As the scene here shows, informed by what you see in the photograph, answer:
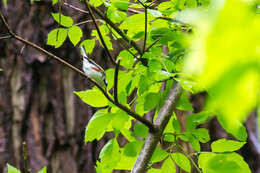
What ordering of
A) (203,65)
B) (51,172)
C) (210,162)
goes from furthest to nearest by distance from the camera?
(51,172) → (210,162) → (203,65)

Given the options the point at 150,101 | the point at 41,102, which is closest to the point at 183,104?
the point at 150,101

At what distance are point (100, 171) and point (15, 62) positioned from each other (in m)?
1.08

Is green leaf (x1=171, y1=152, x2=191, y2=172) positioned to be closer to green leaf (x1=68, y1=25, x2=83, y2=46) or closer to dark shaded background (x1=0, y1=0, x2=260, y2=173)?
green leaf (x1=68, y1=25, x2=83, y2=46)

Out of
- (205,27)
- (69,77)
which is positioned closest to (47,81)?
(69,77)

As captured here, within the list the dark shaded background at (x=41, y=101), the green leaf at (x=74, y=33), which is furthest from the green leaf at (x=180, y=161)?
the dark shaded background at (x=41, y=101)

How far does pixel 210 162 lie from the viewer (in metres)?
0.38

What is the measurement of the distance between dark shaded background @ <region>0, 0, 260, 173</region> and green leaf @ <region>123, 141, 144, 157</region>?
2.52 feet

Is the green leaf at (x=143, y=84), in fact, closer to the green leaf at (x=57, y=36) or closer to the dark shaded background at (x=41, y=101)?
the green leaf at (x=57, y=36)

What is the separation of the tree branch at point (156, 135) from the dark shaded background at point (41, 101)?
2.56 feet

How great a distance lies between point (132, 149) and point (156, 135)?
0.19 feet

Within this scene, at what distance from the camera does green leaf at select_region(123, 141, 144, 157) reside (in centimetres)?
46

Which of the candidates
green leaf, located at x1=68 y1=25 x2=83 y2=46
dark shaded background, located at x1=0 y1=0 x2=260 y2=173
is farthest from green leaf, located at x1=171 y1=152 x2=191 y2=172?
dark shaded background, located at x1=0 y1=0 x2=260 y2=173

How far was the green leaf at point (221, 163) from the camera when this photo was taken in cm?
35

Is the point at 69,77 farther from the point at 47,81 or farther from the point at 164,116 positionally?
the point at 164,116
